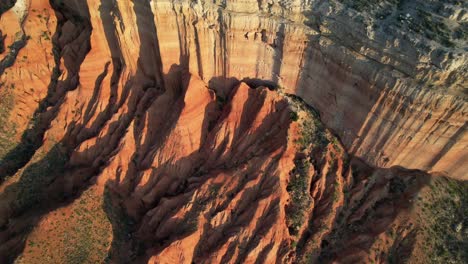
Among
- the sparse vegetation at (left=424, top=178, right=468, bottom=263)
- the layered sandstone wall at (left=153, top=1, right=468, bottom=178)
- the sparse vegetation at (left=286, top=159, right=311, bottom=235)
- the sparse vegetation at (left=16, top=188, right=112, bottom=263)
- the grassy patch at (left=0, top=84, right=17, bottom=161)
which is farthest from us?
the grassy patch at (left=0, top=84, right=17, bottom=161)

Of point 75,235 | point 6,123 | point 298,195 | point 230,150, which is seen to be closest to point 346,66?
point 298,195

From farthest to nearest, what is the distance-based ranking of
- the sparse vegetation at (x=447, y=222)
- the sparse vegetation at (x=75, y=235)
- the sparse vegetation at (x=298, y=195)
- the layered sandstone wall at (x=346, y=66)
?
the sparse vegetation at (x=298, y=195) → the sparse vegetation at (x=75, y=235) → the sparse vegetation at (x=447, y=222) → the layered sandstone wall at (x=346, y=66)

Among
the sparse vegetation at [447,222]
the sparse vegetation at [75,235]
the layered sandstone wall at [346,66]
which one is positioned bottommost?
the sparse vegetation at [75,235]

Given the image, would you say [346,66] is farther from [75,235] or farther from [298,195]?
[75,235]

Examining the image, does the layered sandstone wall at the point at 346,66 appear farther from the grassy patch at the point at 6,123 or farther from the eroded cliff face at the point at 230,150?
the grassy patch at the point at 6,123

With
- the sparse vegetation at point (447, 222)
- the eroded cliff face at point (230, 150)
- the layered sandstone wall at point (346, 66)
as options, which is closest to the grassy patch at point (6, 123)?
the eroded cliff face at point (230, 150)

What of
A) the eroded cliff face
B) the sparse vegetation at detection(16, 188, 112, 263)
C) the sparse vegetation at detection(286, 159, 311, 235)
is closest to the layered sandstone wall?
the eroded cliff face

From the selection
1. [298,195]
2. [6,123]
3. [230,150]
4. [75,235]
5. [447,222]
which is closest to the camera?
[447,222]

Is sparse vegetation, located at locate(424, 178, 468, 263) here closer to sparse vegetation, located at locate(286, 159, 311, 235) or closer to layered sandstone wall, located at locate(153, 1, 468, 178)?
layered sandstone wall, located at locate(153, 1, 468, 178)
